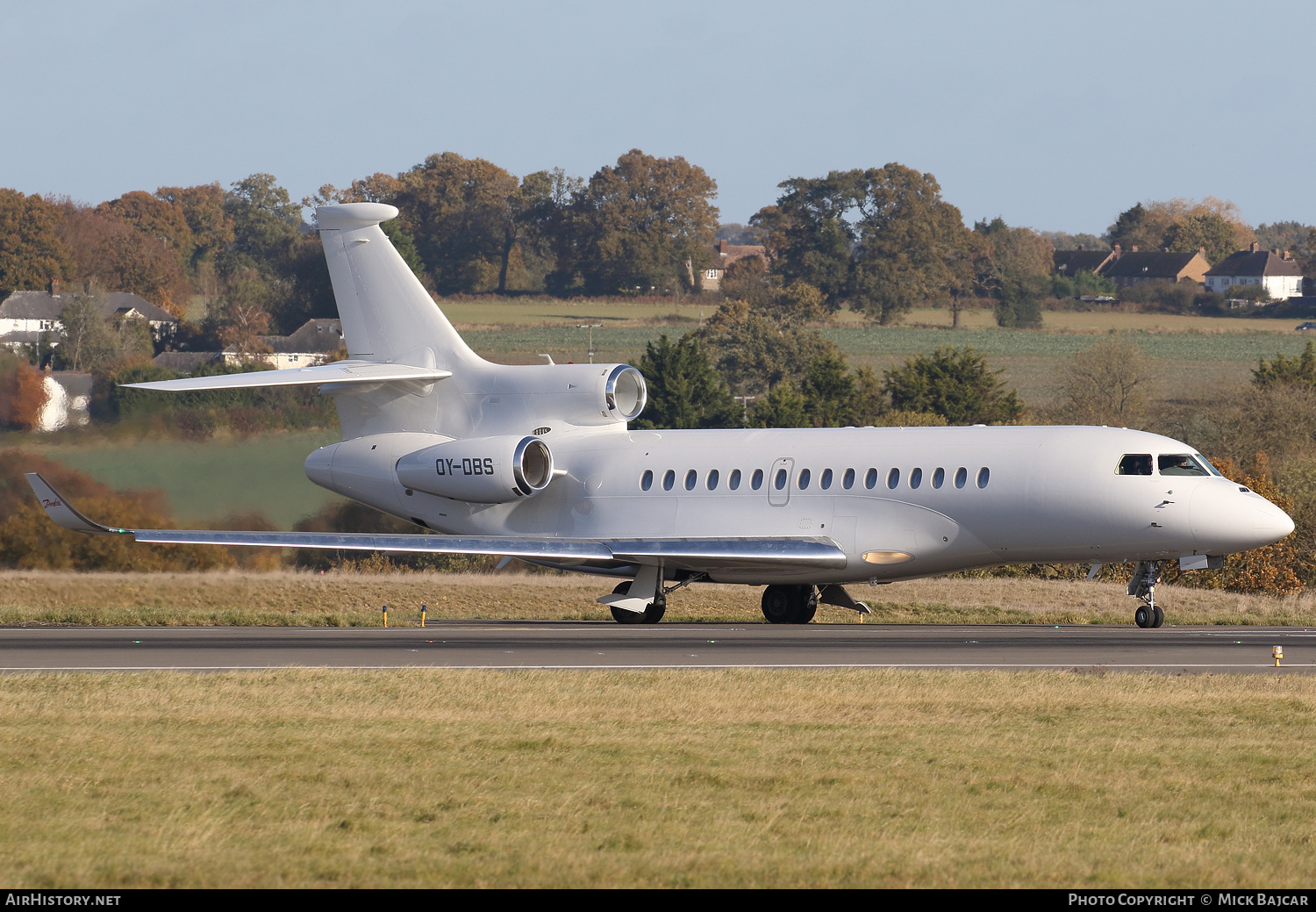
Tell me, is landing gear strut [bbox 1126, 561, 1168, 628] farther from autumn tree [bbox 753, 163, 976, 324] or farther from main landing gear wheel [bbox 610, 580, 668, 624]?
autumn tree [bbox 753, 163, 976, 324]

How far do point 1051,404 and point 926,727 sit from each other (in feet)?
236

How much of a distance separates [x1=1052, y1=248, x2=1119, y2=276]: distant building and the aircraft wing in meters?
155

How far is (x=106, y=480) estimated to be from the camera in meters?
42.8

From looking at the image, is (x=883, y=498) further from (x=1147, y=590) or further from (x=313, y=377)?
(x=313, y=377)

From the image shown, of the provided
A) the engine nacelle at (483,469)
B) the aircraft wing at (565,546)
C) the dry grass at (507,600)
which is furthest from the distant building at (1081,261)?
the aircraft wing at (565,546)

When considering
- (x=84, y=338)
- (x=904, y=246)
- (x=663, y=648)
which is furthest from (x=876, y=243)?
(x=663, y=648)

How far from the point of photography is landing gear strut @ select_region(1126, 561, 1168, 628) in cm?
2981

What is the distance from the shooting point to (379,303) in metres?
37.9

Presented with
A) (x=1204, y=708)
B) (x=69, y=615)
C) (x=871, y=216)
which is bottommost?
(x=69, y=615)

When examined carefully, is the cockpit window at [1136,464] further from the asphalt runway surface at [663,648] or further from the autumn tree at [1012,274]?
the autumn tree at [1012,274]

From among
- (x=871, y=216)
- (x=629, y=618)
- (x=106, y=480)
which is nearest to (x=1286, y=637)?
(x=629, y=618)

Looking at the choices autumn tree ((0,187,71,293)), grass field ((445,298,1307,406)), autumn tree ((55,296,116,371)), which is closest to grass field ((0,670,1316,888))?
autumn tree ((55,296,116,371))

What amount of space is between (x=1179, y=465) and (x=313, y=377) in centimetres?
1752
